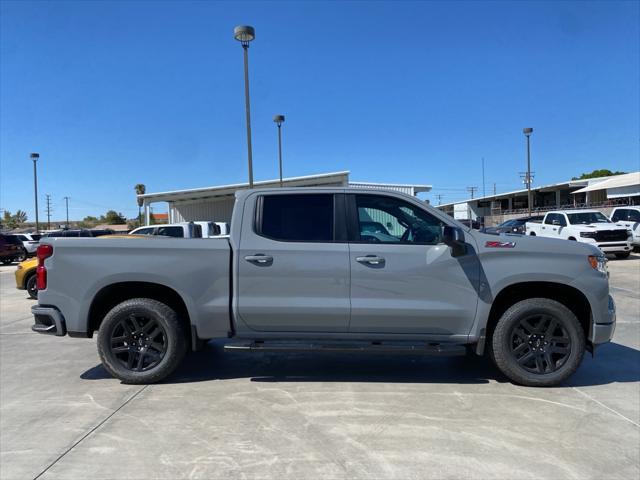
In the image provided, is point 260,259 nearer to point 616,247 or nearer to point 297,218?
point 297,218

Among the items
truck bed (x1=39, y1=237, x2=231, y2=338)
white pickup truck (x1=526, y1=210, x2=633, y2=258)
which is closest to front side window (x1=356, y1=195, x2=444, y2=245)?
truck bed (x1=39, y1=237, x2=231, y2=338)

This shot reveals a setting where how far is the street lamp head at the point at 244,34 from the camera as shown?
13.2 meters

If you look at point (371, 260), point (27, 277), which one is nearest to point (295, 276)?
point (371, 260)

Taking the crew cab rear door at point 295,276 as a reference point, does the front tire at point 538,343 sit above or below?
below

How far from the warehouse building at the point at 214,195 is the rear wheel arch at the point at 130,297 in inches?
808

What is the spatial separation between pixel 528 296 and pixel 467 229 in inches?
37.1

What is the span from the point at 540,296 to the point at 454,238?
1.25m

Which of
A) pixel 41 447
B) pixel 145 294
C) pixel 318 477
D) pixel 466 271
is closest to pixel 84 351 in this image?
pixel 145 294

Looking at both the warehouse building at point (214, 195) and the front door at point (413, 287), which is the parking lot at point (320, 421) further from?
the warehouse building at point (214, 195)

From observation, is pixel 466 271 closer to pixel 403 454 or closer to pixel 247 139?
pixel 403 454

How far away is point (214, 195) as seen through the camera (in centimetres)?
3012

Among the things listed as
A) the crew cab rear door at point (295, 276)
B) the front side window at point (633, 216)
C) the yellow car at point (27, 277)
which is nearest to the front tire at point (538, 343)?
the crew cab rear door at point (295, 276)

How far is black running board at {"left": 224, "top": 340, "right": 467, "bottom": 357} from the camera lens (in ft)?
14.4

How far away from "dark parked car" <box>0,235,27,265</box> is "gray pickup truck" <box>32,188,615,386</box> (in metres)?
22.1
